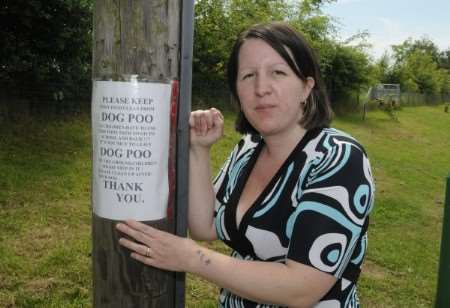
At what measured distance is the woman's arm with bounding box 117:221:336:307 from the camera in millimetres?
1500

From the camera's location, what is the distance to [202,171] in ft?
6.46

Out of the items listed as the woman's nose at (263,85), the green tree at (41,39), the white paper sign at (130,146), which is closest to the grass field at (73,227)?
the green tree at (41,39)

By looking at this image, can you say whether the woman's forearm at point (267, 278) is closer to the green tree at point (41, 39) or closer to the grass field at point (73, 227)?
the grass field at point (73, 227)

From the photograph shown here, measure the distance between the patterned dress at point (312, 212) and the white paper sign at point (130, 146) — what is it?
1.41 feet

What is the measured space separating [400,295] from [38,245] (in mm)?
3666

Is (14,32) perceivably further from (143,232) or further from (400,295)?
A: (143,232)

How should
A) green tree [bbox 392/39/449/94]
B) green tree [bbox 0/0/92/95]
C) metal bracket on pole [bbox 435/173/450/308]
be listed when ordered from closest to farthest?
1. metal bracket on pole [bbox 435/173/450/308]
2. green tree [bbox 0/0/92/95]
3. green tree [bbox 392/39/449/94]

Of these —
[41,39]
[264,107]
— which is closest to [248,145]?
[264,107]

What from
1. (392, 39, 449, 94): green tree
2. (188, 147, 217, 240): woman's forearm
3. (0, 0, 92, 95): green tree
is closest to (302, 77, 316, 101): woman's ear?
(188, 147, 217, 240): woman's forearm

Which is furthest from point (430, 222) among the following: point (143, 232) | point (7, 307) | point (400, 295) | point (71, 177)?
point (143, 232)

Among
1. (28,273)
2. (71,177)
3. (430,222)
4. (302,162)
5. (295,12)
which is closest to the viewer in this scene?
(302,162)

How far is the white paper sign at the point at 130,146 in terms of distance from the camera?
1.46 meters

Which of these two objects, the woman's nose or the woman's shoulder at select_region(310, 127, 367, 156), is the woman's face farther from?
the woman's shoulder at select_region(310, 127, 367, 156)

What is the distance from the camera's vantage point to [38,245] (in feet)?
15.8
